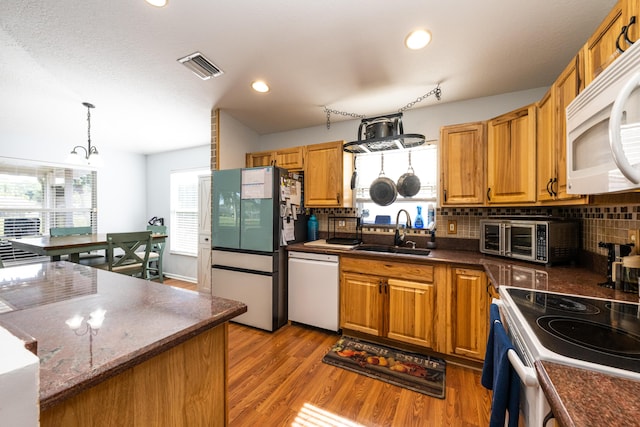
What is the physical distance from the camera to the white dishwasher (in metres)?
2.52

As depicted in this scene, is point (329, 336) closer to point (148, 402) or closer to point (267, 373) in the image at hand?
point (267, 373)

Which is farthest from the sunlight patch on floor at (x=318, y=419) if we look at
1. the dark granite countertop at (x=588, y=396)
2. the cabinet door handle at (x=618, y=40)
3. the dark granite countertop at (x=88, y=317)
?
the cabinet door handle at (x=618, y=40)

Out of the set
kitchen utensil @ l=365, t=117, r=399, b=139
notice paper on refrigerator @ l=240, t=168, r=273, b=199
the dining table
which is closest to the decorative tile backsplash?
notice paper on refrigerator @ l=240, t=168, r=273, b=199

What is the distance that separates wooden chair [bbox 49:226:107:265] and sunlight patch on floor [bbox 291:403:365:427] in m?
3.10

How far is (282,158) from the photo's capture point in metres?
3.16

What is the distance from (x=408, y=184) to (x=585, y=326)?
1.95 metres

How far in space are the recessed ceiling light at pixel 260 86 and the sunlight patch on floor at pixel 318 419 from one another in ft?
8.50

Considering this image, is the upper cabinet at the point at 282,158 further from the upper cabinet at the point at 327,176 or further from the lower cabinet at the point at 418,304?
the lower cabinet at the point at 418,304

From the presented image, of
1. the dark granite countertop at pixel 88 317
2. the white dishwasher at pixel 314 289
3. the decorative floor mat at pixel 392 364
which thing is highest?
the dark granite countertop at pixel 88 317

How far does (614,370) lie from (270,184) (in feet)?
8.08

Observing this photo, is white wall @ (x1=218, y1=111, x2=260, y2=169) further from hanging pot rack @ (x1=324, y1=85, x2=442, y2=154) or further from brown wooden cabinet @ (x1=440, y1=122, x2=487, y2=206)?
brown wooden cabinet @ (x1=440, y1=122, x2=487, y2=206)

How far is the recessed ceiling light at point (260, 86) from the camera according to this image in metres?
2.27

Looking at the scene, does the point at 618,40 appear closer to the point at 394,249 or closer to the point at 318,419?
the point at 394,249

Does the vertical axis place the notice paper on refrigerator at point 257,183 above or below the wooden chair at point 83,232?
above
